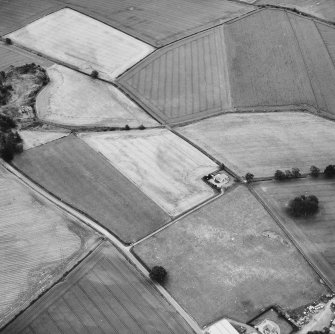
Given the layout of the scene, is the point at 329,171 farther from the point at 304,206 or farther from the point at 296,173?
the point at 304,206

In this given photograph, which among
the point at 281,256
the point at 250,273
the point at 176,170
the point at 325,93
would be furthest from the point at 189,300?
the point at 325,93

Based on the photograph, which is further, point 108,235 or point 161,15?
point 161,15

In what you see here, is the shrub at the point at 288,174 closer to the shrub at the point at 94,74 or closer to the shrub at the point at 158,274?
the shrub at the point at 158,274

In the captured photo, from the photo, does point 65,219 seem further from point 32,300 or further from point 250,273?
point 250,273

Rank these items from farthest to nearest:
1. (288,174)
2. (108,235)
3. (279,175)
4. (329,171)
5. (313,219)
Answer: (288,174)
(329,171)
(279,175)
(313,219)
(108,235)

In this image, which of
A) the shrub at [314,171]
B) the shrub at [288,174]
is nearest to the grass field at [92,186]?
the shrub at [288,174]

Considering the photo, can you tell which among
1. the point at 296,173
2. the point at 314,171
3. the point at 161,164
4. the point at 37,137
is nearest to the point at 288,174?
the point at 296,173

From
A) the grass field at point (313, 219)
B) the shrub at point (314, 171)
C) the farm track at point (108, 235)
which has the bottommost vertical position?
the farm track at point (108, 235)
